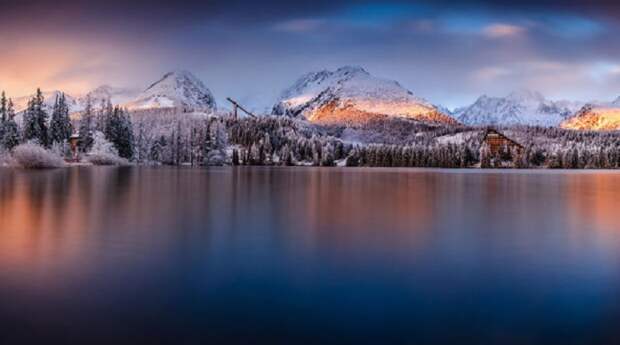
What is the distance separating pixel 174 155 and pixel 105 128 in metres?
44.6

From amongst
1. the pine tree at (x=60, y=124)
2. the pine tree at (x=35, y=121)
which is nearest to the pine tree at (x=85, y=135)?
the pine tree at (x=60, y=124)

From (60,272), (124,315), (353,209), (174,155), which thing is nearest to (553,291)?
(124,315)

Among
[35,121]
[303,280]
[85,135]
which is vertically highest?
[35,121]

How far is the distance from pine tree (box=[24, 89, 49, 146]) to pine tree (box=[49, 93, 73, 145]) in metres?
3.13

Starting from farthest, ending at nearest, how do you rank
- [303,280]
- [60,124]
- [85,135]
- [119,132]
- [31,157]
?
[119,132], [85,135], [60,124], [31,157], [303,280]

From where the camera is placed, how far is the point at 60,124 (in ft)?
383

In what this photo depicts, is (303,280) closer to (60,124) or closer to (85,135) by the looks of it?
(60,124)

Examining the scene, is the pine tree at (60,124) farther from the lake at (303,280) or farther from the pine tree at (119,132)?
the lake at (303,280)

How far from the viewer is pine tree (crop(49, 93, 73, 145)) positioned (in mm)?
115125

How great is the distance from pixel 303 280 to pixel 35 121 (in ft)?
370

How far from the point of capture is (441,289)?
1238 centimetres

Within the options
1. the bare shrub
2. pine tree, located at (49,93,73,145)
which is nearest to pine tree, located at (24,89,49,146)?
pine tree, located at (49,93,73,145)

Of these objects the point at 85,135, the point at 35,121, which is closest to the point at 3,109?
the point at 35,121

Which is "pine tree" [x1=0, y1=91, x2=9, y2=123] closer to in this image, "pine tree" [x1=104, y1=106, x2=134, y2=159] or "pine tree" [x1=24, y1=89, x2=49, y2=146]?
"pine tree" [x1=24, y1=89, x2=49, y2=146]
